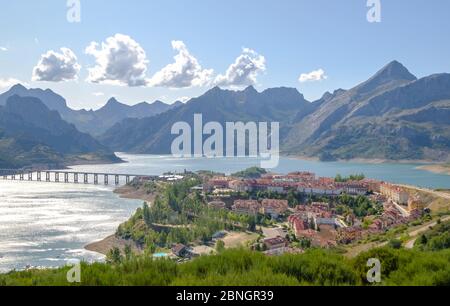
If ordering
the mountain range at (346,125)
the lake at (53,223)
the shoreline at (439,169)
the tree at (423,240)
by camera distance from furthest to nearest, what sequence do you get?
1. the mountain range at (346,125)
2. the shoreline at (439,169)
3. the lake at (53,223)
4. the tree at (423,240)

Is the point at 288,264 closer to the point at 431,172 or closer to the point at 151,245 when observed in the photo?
the point at 151,245

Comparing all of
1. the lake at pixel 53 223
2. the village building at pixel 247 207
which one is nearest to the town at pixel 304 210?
the village building at pixel 247 207

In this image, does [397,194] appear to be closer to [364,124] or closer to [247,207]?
[247,207]

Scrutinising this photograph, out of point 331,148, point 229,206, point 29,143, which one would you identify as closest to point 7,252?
point 229,206

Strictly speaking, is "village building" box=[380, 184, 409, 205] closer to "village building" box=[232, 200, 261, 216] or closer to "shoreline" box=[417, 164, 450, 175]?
"village building" box=[232, 200, 261, 216]

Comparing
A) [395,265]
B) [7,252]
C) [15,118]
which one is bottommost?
[7,252]

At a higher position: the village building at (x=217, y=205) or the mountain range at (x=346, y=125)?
the mountain range at (x=346, y=125)

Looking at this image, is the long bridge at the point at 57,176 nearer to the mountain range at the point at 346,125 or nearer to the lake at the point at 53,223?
the lake at the point at 53,223

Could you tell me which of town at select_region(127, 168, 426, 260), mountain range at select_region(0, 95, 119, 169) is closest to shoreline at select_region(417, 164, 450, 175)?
town at select_region(127, 168, 426, 260)
